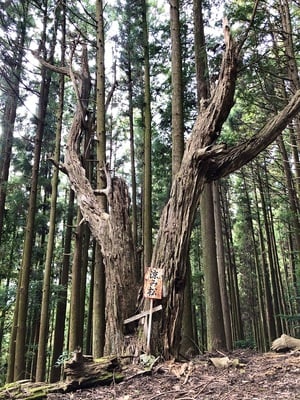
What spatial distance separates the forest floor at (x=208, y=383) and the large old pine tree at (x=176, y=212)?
1.84 ft

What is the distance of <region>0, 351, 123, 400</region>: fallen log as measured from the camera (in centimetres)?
326

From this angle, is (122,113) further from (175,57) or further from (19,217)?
(175,57)

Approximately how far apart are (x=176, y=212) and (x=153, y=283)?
3.38 feet

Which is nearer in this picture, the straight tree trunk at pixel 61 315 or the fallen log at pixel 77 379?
the fallen log at pixel 77 379

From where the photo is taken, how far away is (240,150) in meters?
4.91

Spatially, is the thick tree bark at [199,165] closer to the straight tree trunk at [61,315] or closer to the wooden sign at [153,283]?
the wooden sign at [153,283]

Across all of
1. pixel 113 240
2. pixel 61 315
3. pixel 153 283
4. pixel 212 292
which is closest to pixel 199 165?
pixel 113 240

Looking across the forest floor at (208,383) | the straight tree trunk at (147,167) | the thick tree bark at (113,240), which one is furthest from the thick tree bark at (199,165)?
the straight tree trunk at (147,167)

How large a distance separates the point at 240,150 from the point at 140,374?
10.4 feet

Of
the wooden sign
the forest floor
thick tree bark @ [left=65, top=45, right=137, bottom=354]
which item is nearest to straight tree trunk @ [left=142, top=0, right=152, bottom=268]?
thick tree bark @ [left=65, top=45, right=137, bottom=354]

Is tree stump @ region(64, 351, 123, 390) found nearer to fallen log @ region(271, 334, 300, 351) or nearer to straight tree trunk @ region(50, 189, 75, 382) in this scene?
fallen log @ region(271, 334, 300, 351)

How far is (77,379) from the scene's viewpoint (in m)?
3.42

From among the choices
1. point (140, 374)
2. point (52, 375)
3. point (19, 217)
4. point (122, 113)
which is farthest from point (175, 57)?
point (52, 375)

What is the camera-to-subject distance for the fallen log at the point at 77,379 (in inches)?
128
